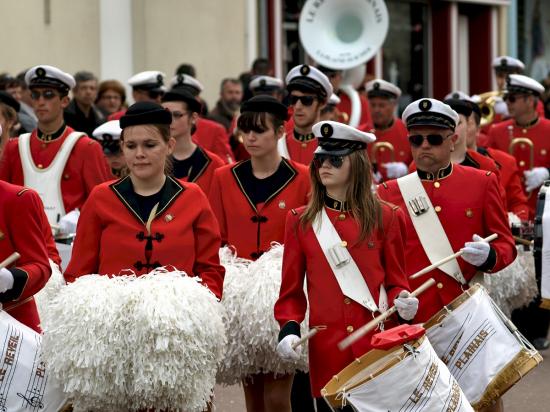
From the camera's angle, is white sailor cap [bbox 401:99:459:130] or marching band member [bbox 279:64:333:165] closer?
white sailor cap [bbox 401:99:459:130]

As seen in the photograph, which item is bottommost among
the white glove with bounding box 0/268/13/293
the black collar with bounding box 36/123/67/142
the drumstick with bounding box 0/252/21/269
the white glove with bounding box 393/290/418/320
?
the white glove with bounding box 393/290/418/320

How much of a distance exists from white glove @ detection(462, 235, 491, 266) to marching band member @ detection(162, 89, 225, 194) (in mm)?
2328

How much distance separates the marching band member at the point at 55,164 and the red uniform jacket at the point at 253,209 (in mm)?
1638

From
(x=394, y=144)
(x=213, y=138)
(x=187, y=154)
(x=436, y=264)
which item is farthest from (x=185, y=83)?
(x=436, y=264)

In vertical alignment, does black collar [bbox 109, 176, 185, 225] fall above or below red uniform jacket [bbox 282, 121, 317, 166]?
above

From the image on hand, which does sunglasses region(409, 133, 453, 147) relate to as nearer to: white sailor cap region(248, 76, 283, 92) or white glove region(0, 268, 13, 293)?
white glove region(0, 268, 13, 293)

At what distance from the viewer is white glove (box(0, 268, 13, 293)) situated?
576 centimetres

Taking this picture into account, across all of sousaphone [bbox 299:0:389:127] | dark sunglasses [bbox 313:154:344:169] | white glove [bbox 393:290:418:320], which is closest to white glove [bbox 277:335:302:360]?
white glove [bbox 393:290:418:320]

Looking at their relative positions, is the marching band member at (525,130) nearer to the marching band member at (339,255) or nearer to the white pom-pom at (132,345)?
the marching band member at (339,255)

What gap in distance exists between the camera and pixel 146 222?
21.0 feet

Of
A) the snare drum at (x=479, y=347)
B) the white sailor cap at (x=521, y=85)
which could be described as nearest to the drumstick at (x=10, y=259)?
the snare drum at (x=479, y=347)

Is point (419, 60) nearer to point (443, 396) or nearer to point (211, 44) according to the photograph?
point (211, 44)

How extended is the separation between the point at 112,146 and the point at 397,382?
404 centimetres

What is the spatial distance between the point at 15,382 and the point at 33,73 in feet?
13.9
